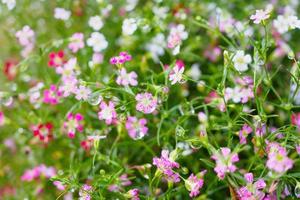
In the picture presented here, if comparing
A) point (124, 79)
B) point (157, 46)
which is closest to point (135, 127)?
point (124, 79)

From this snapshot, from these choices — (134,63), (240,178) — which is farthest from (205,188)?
(134,63)

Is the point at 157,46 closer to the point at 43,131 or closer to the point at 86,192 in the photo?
the point at 43,131

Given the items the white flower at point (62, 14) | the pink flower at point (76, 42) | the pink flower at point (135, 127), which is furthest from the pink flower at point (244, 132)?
the white flower at point (62, 14)

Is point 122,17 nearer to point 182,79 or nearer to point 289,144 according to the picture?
point 182,79

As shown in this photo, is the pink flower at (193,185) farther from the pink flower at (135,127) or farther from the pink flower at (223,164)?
the pink flower at (135,127)

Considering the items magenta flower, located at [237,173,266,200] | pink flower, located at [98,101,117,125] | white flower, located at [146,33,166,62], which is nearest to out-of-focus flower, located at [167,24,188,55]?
white flower, located at [146,33,166,62]
